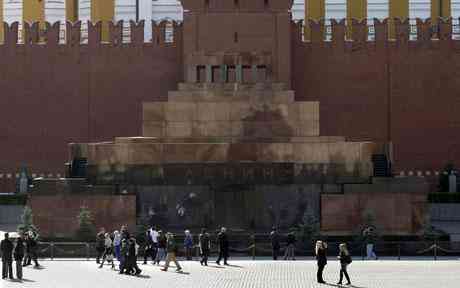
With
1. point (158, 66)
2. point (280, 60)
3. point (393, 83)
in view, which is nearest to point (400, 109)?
point (393, 83)

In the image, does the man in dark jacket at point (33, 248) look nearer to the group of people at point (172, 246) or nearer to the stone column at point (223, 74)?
the group of people at point (172, 246)

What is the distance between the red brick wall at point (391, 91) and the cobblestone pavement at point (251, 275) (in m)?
14.8

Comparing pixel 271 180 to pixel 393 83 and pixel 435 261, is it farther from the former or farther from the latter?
pixel 393 83

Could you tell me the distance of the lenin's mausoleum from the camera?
29156 mm

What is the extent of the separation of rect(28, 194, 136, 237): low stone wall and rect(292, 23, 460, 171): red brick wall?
12.4 m

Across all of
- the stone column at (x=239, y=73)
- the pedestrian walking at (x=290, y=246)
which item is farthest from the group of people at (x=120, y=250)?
the stone column at (x=239, y=73)

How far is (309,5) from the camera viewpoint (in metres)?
54.9

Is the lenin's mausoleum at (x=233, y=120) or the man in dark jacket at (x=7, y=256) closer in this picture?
the man in dark jacket at (x=7, y=256)

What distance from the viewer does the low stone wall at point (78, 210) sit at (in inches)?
1142

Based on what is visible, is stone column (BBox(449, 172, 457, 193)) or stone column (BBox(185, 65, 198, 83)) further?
stone column (BBox(449, 172, 457, 193))

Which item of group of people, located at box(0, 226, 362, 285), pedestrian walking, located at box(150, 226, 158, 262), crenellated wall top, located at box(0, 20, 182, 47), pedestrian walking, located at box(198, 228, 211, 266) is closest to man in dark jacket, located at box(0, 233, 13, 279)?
group of people, located at box(0, 226, 362, 285)

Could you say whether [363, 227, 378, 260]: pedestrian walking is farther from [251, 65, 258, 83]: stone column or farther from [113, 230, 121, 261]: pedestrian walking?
[251, 65, 258, 83]: stone column

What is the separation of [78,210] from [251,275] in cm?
780

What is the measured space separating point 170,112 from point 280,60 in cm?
789
